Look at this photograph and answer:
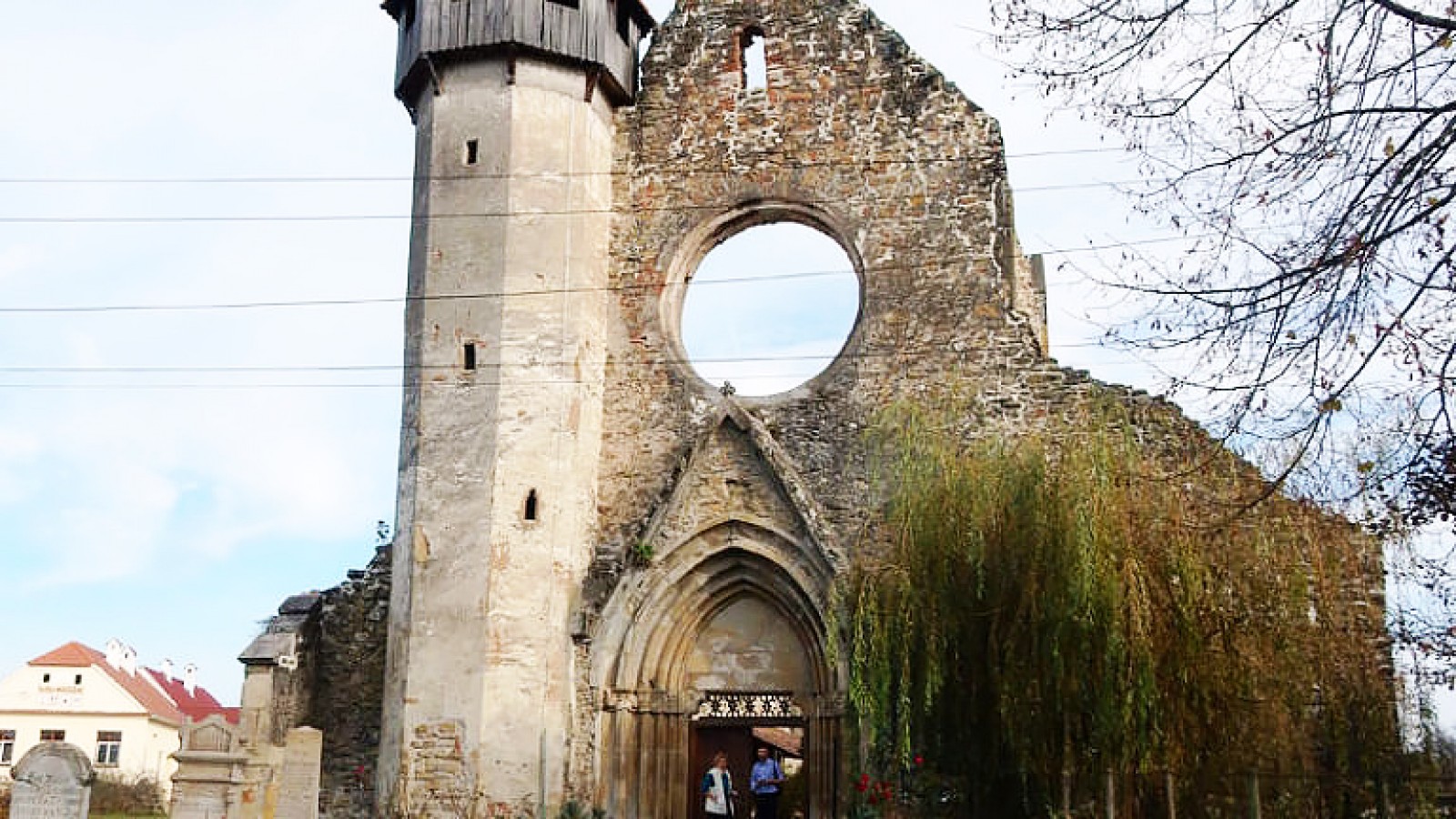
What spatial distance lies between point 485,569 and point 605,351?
3.03 meters

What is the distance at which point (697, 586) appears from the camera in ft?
49.5

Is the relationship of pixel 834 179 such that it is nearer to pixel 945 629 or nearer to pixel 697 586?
pixel 697 586

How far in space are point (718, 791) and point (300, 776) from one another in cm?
444

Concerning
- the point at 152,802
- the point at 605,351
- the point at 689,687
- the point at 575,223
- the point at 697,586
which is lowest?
the point at 152,802

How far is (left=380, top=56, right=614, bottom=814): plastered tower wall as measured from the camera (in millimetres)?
13977

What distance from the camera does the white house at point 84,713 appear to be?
138ft

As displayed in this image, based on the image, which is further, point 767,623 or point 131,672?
point 131,672

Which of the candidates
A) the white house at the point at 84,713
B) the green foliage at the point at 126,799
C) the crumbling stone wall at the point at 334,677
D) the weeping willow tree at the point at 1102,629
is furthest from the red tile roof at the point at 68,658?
the weeping willow tree at the point at 1102,629

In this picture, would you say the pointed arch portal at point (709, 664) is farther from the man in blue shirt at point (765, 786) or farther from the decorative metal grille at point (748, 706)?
the man in blue shirt at point (765, 786)

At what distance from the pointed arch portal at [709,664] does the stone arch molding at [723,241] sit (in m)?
1.93

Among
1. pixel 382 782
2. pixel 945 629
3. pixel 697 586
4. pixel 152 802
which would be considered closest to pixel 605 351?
pixel 697 586

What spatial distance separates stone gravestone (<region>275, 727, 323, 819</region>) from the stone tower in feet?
3.67

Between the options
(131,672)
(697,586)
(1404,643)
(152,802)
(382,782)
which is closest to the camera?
(1404,643)

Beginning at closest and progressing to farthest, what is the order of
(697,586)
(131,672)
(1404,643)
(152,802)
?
1. (1404,643)
2. (697,586)
3. (152,802)
4. (131,672)
